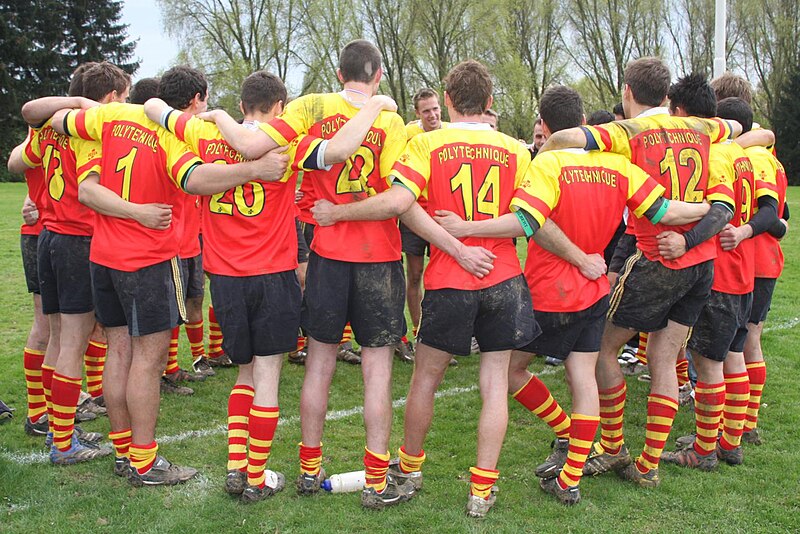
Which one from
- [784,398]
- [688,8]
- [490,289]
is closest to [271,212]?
[490,289]

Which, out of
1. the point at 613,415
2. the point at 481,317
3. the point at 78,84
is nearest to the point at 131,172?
the point at 78,84

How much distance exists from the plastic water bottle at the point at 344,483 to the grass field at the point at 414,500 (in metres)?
0.06

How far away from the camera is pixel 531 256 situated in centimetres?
442

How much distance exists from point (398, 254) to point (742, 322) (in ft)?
8.18

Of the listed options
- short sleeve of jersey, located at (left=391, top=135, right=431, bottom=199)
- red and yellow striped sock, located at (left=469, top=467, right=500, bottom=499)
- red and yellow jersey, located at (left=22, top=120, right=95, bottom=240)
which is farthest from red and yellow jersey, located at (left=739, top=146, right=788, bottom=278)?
red and yellow jersey, located at (left=22, top=120, right=95, bottom=240)

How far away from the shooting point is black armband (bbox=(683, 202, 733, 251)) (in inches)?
170

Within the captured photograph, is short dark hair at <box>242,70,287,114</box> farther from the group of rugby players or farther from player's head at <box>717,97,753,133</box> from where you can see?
player's head at <box>717,97,753,133</box>

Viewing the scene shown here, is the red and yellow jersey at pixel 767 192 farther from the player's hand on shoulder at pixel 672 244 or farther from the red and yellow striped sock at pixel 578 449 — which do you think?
the red and yellow striped sock at pixel 578 449

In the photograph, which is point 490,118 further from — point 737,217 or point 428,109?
point 737,217

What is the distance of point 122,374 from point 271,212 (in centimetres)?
146

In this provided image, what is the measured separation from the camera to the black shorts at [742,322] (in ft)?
15.7

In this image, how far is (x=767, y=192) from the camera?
4.85 m

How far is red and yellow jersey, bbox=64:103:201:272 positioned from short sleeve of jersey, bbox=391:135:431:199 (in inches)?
52.1

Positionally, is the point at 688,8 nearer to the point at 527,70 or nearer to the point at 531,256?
the point at 527,70
